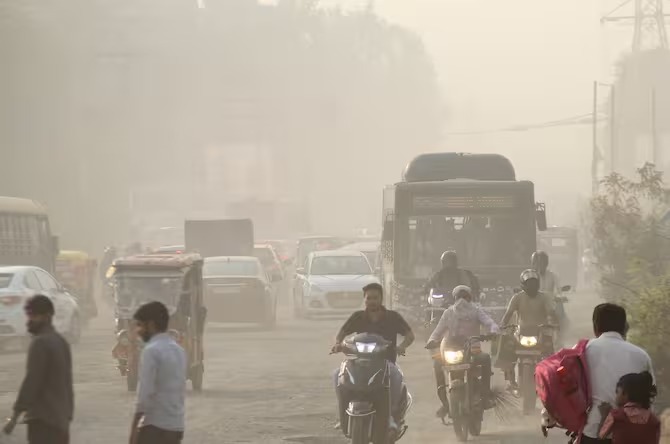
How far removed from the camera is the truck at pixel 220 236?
51.4m

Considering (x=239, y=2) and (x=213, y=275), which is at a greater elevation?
(x=239, y=2)

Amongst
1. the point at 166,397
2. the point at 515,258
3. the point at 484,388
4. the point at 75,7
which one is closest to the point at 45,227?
the point at 515,258

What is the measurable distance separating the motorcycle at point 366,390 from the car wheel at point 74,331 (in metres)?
17.0

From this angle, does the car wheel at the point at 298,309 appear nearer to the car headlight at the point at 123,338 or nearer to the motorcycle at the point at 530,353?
the car headlight at the point at 123,338

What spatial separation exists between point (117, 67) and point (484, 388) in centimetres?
7298

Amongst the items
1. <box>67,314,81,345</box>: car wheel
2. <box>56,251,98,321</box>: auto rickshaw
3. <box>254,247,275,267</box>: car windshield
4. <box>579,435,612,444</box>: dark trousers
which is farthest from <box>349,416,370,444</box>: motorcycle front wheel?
<box>254,247,275,267</box>: car windshield

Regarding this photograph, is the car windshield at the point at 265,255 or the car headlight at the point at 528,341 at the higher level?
the car headlight at the point at 528,341

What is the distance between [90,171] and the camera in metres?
82.8

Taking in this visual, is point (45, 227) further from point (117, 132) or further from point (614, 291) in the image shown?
point (117, 132)

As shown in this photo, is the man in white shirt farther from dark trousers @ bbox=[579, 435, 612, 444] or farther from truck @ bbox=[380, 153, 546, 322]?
truck @ bbox=[380, 153, 546, 322]

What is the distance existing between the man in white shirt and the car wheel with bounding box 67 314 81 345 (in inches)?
845

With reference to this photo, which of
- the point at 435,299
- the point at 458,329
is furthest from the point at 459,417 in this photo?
the point at 435,299

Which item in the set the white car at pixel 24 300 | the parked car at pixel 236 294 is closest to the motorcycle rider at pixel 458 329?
the white car at pixel 24 300

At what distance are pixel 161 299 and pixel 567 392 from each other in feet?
43.3
